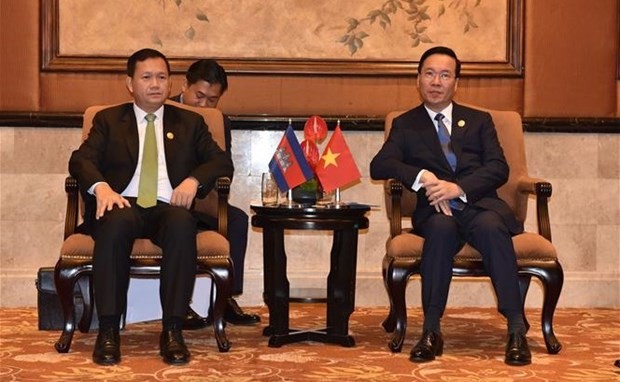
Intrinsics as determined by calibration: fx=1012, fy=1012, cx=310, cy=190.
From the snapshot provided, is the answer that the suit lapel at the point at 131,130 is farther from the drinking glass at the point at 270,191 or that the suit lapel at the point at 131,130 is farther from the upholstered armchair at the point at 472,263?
the upholstered armchair at the point at 472,263

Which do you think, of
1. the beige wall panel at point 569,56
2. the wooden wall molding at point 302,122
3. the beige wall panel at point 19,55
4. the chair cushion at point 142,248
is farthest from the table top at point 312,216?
the beige wall panel at point 19,55

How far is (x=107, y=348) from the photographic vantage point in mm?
4324

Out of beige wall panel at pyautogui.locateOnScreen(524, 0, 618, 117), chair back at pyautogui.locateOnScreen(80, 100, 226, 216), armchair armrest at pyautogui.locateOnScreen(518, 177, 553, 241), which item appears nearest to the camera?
armchair armrest at pyautogui.locateOnScreen(518, 177, 553, 241)

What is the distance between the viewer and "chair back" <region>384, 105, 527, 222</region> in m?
5.21

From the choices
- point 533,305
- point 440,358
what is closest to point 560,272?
point 440,358

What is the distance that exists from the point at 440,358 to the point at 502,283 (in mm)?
436

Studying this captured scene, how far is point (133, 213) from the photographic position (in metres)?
4.57

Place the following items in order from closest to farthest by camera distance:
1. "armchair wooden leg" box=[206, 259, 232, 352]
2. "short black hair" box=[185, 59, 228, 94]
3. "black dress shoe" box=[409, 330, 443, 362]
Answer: "black dress shoe" box=[409, 330, 443, 362]
"armchair wooden leg" box=[206, 259, 232, 352]
"short black hair" box=[185, 59, 228, 94]

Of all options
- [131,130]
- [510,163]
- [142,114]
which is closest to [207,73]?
[142,114]

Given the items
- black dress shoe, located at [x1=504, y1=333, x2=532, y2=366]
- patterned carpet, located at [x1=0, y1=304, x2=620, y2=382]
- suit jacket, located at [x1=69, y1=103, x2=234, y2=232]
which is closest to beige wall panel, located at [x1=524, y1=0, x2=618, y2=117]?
patterned carpet, located at [x1=0, y1=304, x2=620, y2=382]

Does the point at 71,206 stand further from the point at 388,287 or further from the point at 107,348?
the point at 388,287

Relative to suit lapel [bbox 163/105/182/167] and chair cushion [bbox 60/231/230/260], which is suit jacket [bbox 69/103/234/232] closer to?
suit lapel [bbox 163/105/182/167]

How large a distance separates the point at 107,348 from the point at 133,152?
3.32ft

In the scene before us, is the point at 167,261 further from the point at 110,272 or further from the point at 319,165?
the point at 319,165
